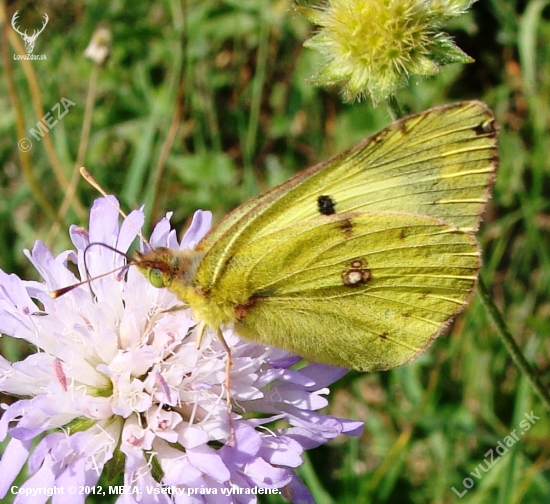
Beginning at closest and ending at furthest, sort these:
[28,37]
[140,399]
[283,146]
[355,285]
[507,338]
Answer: [140,399]
[355,285]
[507,338]
[28,37]
[283,146]

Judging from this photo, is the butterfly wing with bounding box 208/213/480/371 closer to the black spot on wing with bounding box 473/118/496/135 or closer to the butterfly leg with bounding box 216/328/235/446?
the butterfly leg with bounding box 216/328/235/446

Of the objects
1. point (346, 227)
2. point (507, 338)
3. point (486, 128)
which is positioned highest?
point (486, 128)

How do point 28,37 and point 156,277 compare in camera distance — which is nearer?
point 156,277

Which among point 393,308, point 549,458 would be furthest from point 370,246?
point 549,458

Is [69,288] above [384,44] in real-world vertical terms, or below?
below

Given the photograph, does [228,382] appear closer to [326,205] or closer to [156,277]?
[156,277]

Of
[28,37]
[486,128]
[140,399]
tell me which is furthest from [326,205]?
[28,37]

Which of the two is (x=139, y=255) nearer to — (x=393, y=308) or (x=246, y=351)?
(x=246, y=351)

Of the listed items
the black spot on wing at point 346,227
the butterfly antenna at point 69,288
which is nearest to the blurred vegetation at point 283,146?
the black spot on wing at point 346,227
